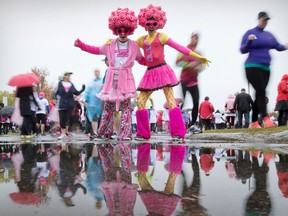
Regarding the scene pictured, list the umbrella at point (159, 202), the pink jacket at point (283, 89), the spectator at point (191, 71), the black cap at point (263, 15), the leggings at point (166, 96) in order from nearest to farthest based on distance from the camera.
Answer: the umbrella at point (159, 202)
the leggings at point (166, 96)
the black cap at point (263, 15)
the spectator at point (191, 71)
the pink jacket at point (283, 89)

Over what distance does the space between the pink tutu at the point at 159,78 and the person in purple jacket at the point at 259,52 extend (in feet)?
5.41

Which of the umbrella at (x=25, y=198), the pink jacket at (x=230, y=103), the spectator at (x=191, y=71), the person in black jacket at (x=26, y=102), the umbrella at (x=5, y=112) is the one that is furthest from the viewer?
the umbrella at (x=5, y=112)

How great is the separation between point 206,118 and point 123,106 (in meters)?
8.50

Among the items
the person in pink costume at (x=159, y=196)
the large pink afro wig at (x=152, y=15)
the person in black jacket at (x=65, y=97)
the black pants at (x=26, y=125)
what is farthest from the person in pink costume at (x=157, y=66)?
the person in black jacket at (x=65, y=97)

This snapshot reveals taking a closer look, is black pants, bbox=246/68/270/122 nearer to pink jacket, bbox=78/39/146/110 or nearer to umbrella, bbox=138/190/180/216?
pink jacket, bbox=78/39/146/110

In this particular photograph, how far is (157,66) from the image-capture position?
255 inches

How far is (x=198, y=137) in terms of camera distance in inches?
322

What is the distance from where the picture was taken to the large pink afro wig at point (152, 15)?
6.46 m

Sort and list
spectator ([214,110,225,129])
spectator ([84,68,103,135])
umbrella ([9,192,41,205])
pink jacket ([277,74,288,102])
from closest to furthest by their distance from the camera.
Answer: umbrella ([9,192,41,205])
spectator ([84,68,103,135])
pink jacket ([277,74,288,102])
spectator ([214,110,225,129])

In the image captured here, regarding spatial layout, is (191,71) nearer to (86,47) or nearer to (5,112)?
(86,47)

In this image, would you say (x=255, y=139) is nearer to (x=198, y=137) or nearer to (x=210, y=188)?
(x=198, y=137)

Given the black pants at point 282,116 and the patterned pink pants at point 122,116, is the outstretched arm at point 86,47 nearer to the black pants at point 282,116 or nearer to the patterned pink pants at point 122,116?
the patterned pink pants at point 122,116

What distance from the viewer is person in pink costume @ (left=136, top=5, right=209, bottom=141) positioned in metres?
6.33

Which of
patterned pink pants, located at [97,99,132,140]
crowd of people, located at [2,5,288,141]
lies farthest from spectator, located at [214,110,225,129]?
patterned pink pants, located at [97,99,132,140]
